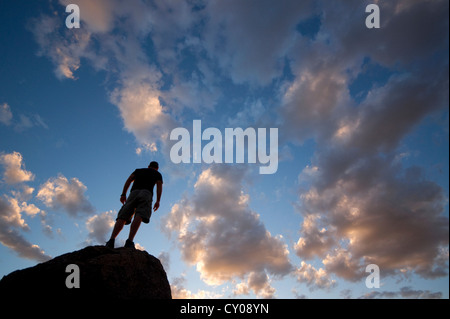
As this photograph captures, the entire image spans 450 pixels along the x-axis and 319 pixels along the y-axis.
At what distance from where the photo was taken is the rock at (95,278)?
4.48 meters

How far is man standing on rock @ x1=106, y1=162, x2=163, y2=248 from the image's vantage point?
22.5 ft

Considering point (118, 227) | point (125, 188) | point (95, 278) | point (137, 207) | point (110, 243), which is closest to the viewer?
point (95, 278)

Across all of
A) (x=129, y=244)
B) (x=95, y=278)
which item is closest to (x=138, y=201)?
(x=129, y=244)

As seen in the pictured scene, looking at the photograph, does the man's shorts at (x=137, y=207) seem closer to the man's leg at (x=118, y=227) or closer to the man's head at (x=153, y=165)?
the man's leg at (x=118, y=227)

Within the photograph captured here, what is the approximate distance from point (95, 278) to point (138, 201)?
2600mm

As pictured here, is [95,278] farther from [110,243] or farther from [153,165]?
[153,165]

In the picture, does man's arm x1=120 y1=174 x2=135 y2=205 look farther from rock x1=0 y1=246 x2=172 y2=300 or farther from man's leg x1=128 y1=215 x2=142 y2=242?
rock x1=0 y1=246 x2=172 y2=300

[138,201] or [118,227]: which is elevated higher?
[138,201]

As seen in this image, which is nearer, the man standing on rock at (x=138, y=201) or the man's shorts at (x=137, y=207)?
the man standing on rock at (x=138, y=201)

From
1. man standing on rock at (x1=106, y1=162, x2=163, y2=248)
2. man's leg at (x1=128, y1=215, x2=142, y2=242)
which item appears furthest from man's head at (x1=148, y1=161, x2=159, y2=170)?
man's leg at (x1=128, y1=215, x2=142, y2=242)

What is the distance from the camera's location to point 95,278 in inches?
193

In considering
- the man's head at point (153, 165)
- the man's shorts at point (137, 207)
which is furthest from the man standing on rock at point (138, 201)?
the man's head at point (153, 165)
